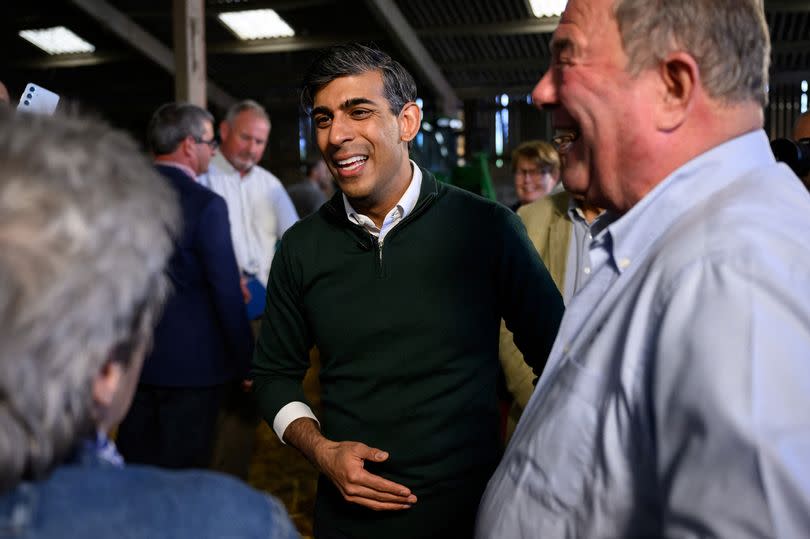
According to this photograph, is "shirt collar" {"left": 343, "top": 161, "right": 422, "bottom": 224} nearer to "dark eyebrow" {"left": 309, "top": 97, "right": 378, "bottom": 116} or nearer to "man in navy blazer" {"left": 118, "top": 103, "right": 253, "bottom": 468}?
"dark eyebrow" {"left": 309, "top": 97, "right": 378, "bottom": 116}

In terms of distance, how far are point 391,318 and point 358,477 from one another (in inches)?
14.2

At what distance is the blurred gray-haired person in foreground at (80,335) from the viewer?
0.60 metres

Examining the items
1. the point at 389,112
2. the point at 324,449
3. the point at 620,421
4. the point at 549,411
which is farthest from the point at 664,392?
the point at 389,112

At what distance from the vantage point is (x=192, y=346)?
2.82 meters

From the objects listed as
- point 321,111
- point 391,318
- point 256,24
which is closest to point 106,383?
point 391,318

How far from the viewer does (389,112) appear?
5.95 ft

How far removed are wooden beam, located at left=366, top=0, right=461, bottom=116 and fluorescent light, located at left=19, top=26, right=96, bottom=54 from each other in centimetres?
510

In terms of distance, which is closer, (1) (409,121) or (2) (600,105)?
(2) (600,105)

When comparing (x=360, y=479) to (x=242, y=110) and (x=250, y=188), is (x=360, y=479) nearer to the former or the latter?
(x=250, y=188)

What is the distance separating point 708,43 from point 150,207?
2.43 feet

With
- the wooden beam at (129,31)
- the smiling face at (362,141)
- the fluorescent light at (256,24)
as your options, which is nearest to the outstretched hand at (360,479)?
the smiling face at (362,141)

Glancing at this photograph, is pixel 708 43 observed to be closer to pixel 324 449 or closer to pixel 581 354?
pixel 581 354

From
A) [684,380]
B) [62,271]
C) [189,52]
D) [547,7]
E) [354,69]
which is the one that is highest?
[547,7]

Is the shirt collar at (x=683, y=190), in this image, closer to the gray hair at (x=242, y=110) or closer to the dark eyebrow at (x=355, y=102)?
the dark eyebrow at (x=355, y=102)
